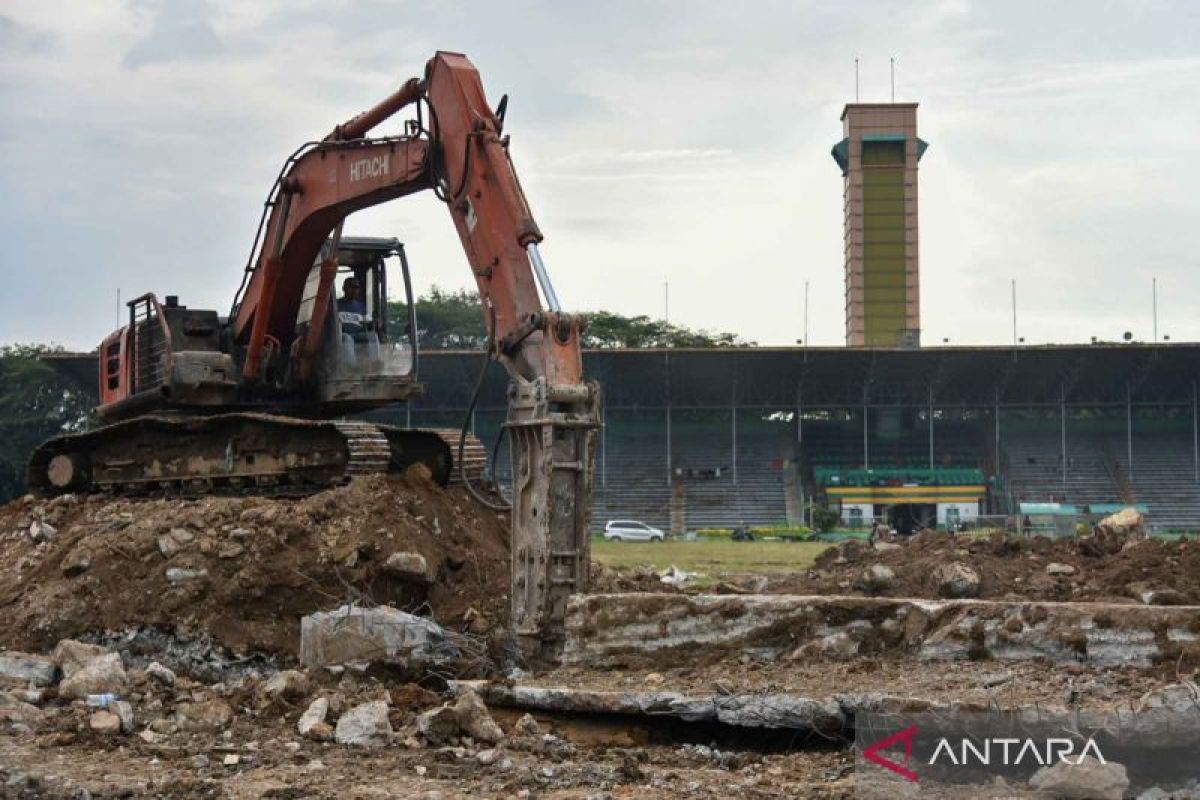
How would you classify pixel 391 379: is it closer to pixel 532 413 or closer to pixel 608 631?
pixel 532 413

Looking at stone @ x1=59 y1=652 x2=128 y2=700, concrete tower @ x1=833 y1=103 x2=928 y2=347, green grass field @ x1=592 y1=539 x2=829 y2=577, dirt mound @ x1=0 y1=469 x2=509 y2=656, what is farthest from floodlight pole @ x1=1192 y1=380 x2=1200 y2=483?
stone @ x1=59 y1=652 x2=128 y2=700

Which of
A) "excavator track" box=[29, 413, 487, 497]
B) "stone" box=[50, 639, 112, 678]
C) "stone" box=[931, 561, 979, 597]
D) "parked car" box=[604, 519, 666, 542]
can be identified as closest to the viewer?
"stone" box=[50, 639, 112, 678]

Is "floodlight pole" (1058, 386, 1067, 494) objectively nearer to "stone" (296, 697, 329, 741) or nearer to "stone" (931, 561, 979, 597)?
"stone" (931, 561, 979, 597)

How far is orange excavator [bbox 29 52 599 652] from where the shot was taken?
34.6ft

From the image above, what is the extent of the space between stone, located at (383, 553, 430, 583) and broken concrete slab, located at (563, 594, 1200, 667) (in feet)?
6.90

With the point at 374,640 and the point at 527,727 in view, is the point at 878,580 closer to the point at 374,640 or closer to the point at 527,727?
the point at 374,640

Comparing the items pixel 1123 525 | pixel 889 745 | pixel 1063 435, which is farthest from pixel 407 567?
pixel 1063 435

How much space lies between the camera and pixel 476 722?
846cm

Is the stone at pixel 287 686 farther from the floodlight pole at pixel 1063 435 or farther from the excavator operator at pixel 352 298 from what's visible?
the floodlight pole at pixel 1063 435

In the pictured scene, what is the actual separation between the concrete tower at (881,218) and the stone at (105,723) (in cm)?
5149

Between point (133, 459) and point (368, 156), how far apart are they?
15.8ft

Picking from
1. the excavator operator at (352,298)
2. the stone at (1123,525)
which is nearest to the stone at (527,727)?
the stone at (1123,525)

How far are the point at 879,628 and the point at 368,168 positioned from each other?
6545 mm

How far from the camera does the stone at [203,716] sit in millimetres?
8977
